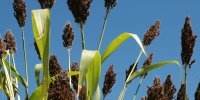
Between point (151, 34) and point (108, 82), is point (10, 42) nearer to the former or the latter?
point (108, 82)

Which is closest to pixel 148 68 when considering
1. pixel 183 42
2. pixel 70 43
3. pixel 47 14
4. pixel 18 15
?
pixel 183 42

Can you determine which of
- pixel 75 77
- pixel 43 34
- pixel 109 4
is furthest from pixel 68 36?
pixel 43 34

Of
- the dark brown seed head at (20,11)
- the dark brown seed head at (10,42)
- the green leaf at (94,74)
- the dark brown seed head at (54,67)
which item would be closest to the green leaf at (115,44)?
the green leaf at (94,74)

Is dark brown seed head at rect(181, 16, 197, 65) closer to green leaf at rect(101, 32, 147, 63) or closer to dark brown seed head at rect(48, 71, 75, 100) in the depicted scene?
green leaf at rect(101, 32, 147, 63)

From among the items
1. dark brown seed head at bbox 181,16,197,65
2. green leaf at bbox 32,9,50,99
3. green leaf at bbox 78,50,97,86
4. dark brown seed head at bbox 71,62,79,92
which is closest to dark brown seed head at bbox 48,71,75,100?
green leaf at bbox 32,9,50,99

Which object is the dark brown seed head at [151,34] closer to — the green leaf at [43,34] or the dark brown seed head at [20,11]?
the dark brown seed head at [20,11]
